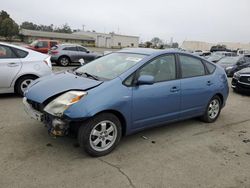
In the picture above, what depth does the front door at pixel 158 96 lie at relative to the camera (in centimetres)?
406

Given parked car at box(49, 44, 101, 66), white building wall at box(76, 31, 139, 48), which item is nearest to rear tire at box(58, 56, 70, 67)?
parked car at box(49, 44, 101, 66)

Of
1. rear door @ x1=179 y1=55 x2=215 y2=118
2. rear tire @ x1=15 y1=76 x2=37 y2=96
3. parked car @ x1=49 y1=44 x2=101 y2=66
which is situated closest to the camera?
rear door @ x1=179 y1=55 x2=215 y2=118

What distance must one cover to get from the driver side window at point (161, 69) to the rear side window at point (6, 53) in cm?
410

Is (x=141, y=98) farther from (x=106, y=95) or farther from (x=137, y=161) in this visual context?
(x=137, y=161)

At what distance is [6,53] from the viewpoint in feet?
21.7

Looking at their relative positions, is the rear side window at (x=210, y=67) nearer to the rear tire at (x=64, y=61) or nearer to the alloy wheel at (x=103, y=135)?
the alloy wheel at (x=103, y=135)

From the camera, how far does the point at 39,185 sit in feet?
9.76

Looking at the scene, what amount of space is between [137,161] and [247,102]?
6095 millimetres

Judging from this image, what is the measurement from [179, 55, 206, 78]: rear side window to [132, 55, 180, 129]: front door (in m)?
0.26

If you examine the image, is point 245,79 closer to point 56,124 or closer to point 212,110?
point 212,110

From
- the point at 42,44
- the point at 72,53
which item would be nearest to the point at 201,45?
the point at 42,44

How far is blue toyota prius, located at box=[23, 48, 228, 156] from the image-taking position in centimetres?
352

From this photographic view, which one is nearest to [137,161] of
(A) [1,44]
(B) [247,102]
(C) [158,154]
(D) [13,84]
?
(C) [158,154]

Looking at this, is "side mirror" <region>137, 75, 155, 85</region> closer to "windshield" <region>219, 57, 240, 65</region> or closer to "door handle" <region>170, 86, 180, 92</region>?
Result: "door handle" <region>170, 86, 180, 92</region>
